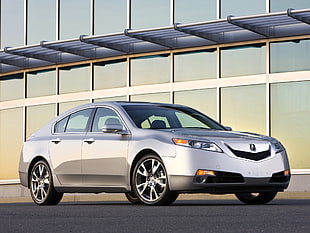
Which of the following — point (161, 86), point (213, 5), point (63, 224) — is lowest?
point (63, 224)

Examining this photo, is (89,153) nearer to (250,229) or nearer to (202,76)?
(250,229)

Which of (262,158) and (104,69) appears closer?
(262,158)

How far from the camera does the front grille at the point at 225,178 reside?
35.7 feet

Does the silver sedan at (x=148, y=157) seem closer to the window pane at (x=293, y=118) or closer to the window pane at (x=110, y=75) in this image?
the window pane at (x=293, y=118)

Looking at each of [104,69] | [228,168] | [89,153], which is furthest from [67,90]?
[228,168]

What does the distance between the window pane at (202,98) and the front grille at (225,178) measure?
37.7 ft

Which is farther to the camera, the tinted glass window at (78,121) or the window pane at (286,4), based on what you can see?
the window pane at (286,4)

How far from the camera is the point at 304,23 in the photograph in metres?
20.5

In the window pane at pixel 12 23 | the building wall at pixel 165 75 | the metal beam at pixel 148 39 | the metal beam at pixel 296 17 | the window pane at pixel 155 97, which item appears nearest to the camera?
the metal beam at pixel 296 17

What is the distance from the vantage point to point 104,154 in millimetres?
11844

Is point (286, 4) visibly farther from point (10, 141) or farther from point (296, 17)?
point (10, 141)

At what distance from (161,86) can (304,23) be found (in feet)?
14.9

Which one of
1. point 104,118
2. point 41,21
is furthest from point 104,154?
point 41,21

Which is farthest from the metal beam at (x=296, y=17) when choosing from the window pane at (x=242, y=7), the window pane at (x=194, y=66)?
the window pane at (x=194, y=66)
